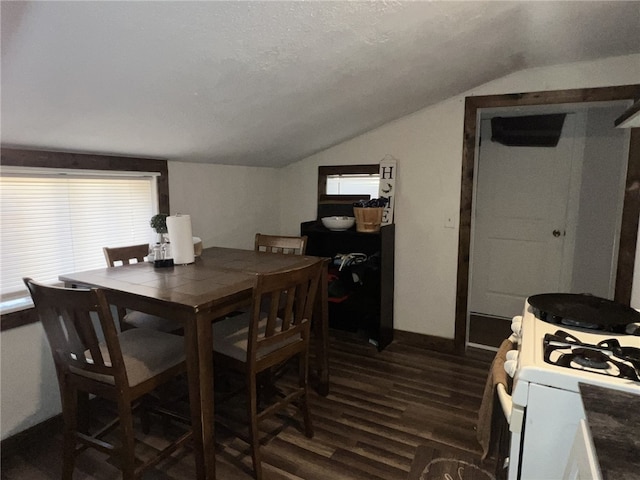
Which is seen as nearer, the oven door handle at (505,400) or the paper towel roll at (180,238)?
the oven door handle at (505,400)

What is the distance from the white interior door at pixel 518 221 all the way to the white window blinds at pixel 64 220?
301 cm

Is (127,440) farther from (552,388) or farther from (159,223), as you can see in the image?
(552,388)

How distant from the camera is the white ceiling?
50.6 inches

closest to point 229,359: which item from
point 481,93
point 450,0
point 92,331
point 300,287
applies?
point 300,287

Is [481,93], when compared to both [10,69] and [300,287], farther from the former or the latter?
[10,69]

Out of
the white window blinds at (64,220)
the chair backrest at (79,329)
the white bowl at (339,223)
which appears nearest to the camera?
the chair backrest at (79,329)

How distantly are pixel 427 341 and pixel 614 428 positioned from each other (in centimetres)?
255

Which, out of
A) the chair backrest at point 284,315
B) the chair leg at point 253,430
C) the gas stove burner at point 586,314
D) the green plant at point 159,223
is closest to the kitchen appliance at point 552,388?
the gas stove burner at point 586,314

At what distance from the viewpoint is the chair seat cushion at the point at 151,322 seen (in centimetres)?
224

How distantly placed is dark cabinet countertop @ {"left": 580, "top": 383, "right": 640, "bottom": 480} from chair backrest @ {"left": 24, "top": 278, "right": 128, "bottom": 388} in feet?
4.93

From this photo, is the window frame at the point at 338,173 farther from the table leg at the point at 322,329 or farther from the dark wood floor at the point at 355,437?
the dark wood floor at the point at 355,437

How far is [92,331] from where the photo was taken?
1.52m

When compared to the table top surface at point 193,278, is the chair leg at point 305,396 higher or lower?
lower

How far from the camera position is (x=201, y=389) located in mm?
1666
